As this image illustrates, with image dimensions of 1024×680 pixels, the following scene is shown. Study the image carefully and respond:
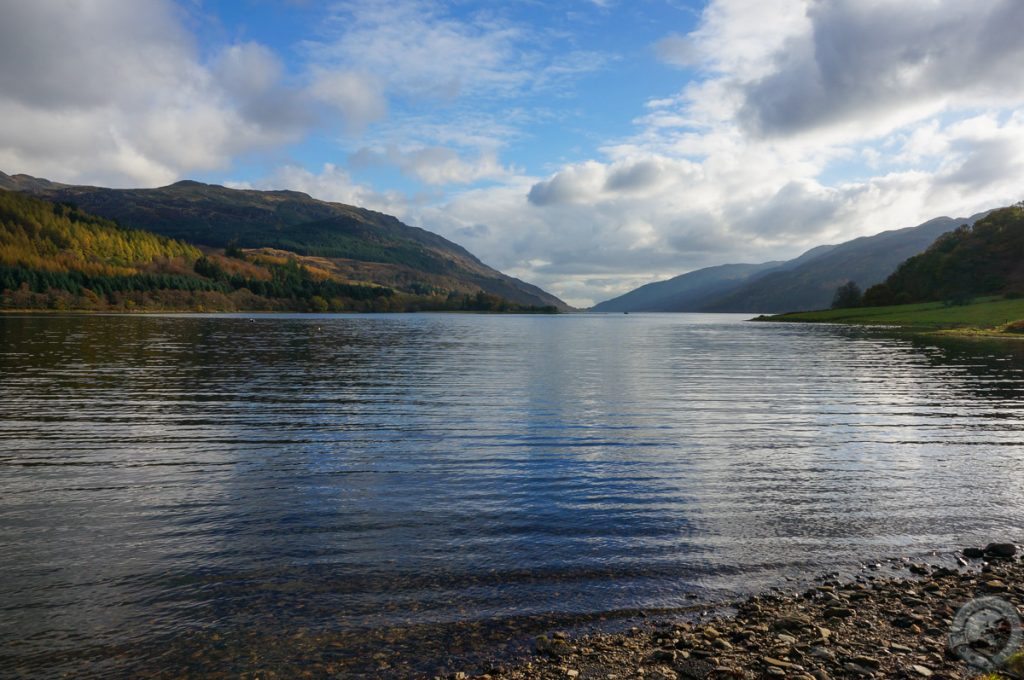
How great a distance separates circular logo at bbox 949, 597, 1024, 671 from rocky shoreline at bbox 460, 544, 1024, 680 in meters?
0.05

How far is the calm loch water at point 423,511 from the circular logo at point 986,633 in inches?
123

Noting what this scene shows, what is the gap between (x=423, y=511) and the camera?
18.8m

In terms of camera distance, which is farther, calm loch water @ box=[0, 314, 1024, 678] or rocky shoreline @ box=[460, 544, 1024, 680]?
calm loch water @ box=[0, 314, 1024, 678]

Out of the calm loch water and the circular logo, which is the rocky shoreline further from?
the calm loch water

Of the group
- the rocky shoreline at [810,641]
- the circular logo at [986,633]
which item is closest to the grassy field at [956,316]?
the circular logo at [986,633]

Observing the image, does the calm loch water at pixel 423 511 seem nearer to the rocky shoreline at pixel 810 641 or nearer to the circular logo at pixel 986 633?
the rocky shoreline at pixel 810 641

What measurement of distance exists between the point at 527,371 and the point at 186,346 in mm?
59097

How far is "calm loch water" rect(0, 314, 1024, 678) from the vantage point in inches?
469

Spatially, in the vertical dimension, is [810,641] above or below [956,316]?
below

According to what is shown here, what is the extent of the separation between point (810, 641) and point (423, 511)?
1149 cm

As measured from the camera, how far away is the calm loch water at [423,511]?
39.1 feet

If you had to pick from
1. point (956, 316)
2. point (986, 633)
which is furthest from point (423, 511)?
point (956, 316)

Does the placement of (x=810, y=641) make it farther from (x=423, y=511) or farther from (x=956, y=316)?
(x=956, y=316)

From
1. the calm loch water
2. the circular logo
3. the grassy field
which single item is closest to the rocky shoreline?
the circular logo
